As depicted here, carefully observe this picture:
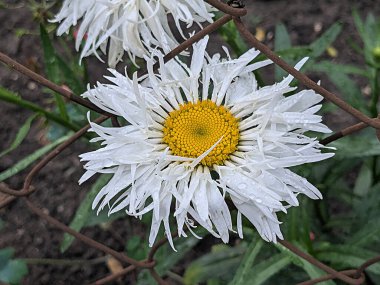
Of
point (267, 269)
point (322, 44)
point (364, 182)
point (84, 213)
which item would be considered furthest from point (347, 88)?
point (84, 213)

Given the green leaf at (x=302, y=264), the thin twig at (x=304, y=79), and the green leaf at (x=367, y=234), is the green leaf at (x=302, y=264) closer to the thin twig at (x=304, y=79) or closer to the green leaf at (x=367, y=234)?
the green leaf at (x=367, y=234)

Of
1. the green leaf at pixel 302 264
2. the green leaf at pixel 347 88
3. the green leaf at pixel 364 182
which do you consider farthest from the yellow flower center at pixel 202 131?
the green leaf at pixel 364 182

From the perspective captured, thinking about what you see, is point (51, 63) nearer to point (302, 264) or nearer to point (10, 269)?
point (10, 269)

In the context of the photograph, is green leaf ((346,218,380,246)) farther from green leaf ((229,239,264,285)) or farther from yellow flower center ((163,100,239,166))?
yellow flower center ((163,100,239,166))

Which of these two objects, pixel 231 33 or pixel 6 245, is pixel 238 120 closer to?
pixel 231 33

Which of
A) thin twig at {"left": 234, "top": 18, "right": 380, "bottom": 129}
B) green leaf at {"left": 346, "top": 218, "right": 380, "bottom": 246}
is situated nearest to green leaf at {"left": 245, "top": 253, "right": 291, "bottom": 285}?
green leaf at {"left": 346, "top": 218, "right": 380, "bottom": 246}

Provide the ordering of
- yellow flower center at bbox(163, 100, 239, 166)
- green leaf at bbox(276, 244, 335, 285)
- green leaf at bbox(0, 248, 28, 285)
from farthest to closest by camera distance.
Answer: green leaf at bbox(0, 248, 28, 285) → green leaf at bbox(276, 244, 335, 285) → yellow flower center at bbox(163, 100, 239, 166)

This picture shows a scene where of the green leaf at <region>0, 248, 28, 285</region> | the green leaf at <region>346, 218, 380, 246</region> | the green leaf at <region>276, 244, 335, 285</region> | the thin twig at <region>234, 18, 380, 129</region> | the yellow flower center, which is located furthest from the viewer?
the green leaf at <region>0, 248, 28, 285</region>
